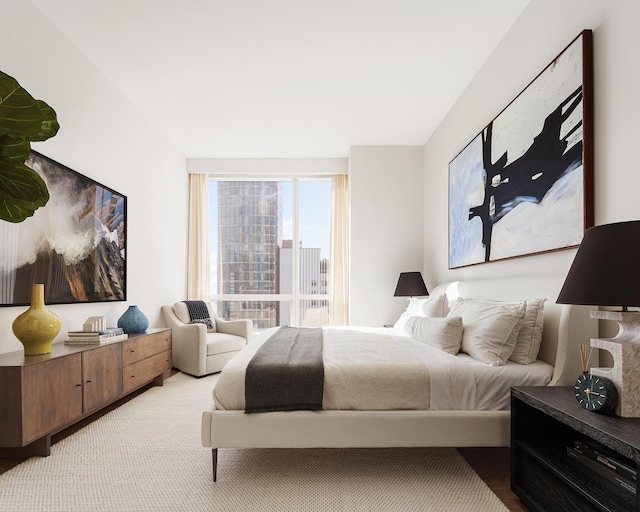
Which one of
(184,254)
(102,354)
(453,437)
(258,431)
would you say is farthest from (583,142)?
(184,254)

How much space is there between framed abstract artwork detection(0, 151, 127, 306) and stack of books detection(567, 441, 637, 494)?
3016mm

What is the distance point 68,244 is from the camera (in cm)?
329

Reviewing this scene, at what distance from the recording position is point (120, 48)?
11.1 ft

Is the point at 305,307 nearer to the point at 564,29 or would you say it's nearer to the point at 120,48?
the point at 120,48

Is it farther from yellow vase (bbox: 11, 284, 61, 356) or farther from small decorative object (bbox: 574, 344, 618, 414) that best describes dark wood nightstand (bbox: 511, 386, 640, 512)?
yellow vase (bbox: 11, 284, 61, 356)

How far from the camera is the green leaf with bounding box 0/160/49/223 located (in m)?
0.62

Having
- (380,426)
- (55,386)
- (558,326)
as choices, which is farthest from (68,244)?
(558,326)

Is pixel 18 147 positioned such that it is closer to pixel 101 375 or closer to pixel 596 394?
pixel 596 394

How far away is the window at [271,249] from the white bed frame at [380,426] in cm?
421

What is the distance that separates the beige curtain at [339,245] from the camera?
6.33m

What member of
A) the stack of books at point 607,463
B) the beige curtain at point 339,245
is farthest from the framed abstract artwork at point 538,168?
the beige curtain at point 339,245

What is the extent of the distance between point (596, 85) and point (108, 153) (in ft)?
12.1

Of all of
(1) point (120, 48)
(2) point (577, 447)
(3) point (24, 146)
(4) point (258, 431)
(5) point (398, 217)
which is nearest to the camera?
(3) point (24, 146)

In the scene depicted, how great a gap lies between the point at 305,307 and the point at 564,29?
4741 mm
